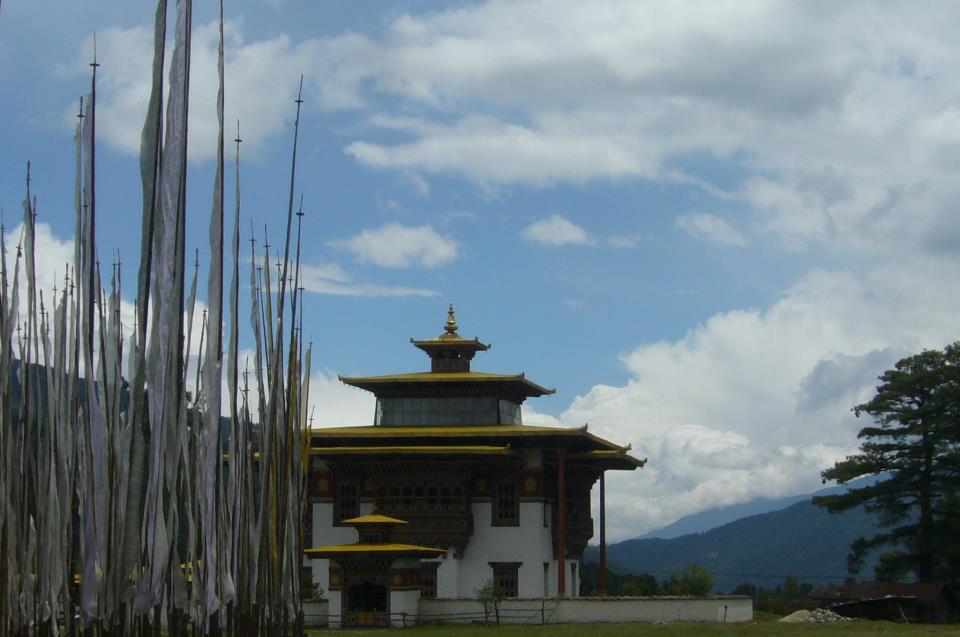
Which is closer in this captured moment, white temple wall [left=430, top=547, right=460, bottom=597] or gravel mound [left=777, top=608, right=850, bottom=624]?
gravel mound [left=777, top=608, right=850, bottom=624]

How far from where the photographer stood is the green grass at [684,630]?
3394cm

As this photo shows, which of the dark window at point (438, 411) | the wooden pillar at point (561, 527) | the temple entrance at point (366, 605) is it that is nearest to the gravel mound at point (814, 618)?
the wooden pillar at point (561, 527)

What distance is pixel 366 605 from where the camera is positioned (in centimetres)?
4056

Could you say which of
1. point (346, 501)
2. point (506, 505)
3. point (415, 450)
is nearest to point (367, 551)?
point (415, 450)

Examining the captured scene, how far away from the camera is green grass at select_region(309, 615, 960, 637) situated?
33.9 m

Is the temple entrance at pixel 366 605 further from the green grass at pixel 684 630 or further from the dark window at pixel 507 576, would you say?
the dark window at pixel 507 576

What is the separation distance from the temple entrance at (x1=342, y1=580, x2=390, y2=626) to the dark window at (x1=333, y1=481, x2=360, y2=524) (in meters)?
5.12

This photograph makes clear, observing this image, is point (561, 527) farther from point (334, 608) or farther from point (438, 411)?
point (334, 608)

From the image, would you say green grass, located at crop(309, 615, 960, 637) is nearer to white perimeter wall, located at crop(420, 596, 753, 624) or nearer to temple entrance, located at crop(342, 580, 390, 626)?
white perimeter wall, located at crop(420, 596, 753, 624)

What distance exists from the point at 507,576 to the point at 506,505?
2.30 metres

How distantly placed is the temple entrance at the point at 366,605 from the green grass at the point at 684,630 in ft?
4.22

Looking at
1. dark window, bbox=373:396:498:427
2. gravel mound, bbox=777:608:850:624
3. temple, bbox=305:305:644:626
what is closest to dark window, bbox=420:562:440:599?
temple, bbox=305:305:644:626

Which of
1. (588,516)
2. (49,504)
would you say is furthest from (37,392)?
(588,516)

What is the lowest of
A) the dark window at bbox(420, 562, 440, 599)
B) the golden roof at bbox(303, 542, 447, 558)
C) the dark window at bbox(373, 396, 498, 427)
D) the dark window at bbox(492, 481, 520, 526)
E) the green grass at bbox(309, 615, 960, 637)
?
the green grass at bbox(309, 615, 960, 637)
